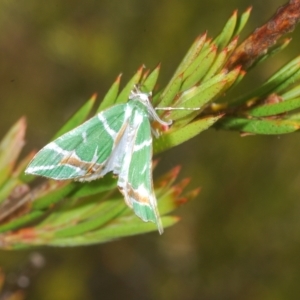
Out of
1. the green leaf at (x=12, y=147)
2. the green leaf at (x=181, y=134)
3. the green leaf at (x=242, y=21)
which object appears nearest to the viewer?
the green leaf at (x=181, y=134)

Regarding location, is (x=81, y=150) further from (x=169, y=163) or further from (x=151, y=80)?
(x=169, y=163)

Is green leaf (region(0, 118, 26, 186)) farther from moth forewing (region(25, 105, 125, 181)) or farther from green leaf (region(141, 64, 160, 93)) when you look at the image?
green leaf (region(141, 64, 160, 93))

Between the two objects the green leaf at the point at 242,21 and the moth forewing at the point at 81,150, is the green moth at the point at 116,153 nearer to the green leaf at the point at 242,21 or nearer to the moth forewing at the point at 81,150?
the moth forewing at the point at 81,150

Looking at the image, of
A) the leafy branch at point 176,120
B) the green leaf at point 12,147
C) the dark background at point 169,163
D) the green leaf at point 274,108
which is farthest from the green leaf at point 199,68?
the dark background at point 169,163

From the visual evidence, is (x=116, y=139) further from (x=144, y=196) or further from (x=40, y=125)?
(x=40, y=125)

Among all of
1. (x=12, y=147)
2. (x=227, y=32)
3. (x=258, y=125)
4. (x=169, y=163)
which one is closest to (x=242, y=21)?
(x=227, y=32)

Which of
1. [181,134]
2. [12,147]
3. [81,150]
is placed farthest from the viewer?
[12,147]
